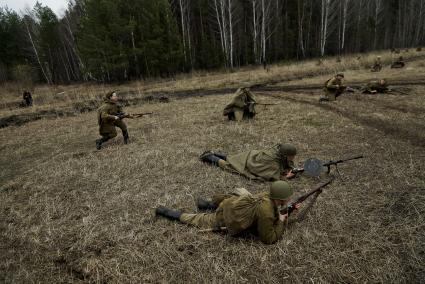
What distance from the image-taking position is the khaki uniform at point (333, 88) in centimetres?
1269

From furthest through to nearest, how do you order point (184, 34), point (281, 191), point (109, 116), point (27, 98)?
point (184, 34), point (27, 98), point (109, 116), point (281, 191)

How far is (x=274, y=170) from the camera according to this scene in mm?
5789

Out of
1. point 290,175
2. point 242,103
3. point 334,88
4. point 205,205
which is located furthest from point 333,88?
point 205,205

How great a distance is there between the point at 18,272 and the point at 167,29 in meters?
28.2

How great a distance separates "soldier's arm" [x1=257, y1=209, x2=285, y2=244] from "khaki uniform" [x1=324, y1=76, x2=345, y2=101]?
10.0 m

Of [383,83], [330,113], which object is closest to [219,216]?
[330,113]

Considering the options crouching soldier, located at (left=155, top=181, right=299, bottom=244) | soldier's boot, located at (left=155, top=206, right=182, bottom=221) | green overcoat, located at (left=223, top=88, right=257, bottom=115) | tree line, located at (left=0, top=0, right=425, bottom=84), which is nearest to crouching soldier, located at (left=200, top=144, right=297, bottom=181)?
crouching soldier, located at (left=155, top=181, right=299, bottom=244)

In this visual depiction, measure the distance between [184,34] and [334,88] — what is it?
78.7 feet

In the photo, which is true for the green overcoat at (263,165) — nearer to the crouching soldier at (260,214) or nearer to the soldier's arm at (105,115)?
the crouching soldier at (260,214)

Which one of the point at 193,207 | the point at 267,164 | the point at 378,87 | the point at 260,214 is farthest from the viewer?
the point at 378,87

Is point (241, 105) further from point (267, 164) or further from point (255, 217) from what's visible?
point (255, 217)

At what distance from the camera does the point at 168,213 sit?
15.7ft

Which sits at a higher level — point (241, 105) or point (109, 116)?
point (109, 116)

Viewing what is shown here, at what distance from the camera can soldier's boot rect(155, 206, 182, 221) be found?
186 inches
